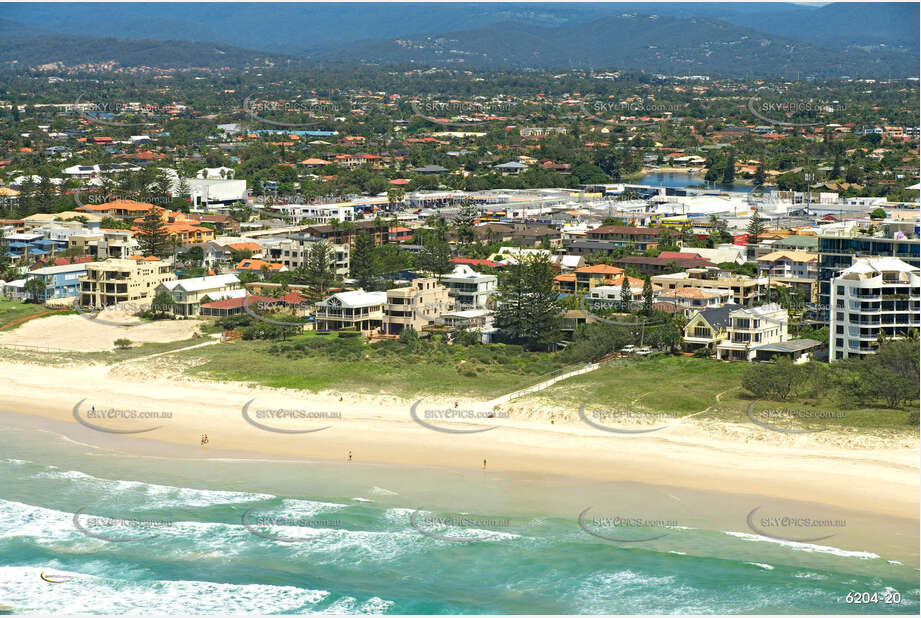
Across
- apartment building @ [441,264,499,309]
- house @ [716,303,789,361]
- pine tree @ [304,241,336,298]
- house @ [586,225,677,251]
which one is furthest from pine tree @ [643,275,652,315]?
house @ [586,225,677,251]

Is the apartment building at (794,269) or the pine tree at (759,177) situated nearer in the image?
the apartment building at (794,269)

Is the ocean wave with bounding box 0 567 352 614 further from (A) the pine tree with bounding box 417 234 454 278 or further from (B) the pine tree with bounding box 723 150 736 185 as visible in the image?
(B) the pine tree with bounding box 723 150 736 185

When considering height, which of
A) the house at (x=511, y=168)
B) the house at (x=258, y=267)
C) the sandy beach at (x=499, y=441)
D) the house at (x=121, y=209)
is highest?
the house at (x=511, y=168)

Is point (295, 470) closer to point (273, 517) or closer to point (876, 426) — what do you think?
point (273, 517)

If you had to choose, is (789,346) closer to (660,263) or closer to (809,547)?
(809,547)

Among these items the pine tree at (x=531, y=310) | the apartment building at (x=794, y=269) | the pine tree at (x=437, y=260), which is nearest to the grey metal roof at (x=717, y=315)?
the pine tree at (x=531, y=310)

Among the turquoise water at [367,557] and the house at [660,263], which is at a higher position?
the house at [660,263]

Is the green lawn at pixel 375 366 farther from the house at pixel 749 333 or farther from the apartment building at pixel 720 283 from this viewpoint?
the apartment building at pixel 720 283

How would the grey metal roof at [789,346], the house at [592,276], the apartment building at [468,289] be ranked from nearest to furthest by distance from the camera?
the grey metal roof at [789,346] → the apartment building at [468,289] → the house at [592,276]
